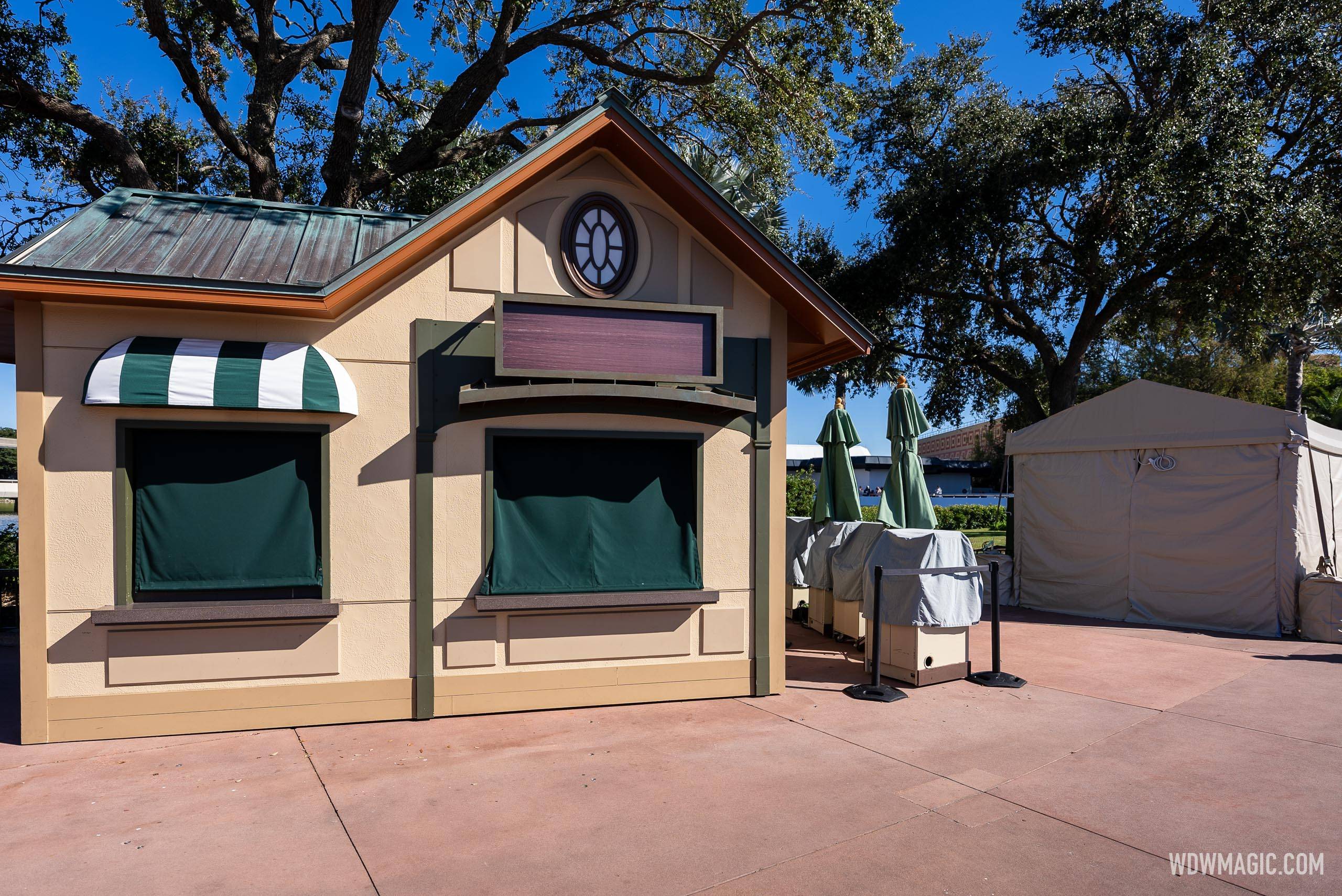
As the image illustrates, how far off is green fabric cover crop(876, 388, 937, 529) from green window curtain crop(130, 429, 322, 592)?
632 cm

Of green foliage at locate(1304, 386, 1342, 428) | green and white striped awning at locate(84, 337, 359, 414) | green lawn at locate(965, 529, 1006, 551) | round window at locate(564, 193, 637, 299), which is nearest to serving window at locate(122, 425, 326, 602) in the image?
green and white striped awning at locate(84, 337, 359, 414)

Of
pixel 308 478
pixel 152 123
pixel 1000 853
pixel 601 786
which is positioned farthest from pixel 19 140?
pixel 1000 853

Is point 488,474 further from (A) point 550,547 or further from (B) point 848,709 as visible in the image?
(B) point 848,709

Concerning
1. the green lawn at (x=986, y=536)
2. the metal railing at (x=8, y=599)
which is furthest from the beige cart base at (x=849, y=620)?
the green lawn at (x=986, y=536)

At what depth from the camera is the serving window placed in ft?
21.1

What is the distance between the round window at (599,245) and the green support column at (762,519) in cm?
160

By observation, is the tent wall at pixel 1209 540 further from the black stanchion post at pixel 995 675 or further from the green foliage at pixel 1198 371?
the green foliage at pixel 1198 371

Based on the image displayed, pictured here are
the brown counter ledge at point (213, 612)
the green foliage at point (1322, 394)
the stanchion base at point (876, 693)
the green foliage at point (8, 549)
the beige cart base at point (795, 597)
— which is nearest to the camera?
the brown counter ledge at point (213, 612)

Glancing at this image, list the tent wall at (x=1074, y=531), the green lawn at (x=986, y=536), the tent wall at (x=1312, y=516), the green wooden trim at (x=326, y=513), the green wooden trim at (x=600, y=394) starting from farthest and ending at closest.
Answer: the green lawn at (x=986, y=536)
the tent wall at (x=1074, y=531)
the tent wall at (x=1312, y=516)
the green wooden trim at (x=600, y=394)
the green wooden trim at (x=326, y=513)

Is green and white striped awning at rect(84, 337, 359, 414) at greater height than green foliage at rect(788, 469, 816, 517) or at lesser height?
greater

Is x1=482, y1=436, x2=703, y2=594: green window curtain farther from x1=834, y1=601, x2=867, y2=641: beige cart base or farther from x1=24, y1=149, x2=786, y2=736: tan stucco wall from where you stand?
x1=834, y1=601, x2=867, y2=641: beige cart base

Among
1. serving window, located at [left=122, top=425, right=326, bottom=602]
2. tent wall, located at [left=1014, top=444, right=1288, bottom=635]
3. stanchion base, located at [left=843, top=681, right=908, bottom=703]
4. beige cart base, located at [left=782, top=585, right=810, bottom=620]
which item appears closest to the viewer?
serving window, located at [left=122, top=425, right=326, bottom=602]

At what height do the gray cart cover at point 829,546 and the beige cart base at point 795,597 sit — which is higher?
the gray cart cover at point 829,546

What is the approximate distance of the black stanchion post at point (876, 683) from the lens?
764 centimetres
